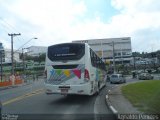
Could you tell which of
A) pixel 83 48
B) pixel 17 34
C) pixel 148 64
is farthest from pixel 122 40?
pixel 83 48

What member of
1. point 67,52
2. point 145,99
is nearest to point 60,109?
point 67,52

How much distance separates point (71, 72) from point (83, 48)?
60.7 inches

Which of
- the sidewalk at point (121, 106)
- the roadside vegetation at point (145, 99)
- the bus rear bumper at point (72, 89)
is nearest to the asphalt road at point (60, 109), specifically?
the sidewalk at point (121, 106)

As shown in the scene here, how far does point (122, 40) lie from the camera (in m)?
105

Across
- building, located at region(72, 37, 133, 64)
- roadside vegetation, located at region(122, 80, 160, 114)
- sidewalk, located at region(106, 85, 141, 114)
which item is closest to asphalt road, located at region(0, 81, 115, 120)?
sidewalk, located at region(106, 85, 141, 114)

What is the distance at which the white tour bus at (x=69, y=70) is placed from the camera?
17.7m

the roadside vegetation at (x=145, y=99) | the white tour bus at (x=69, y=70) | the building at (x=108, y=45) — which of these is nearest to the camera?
the roadside vegetation at (x=145, y=99)

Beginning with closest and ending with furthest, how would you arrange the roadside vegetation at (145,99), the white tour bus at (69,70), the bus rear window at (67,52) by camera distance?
the roadside vegetation at (145,99) < the white tour bus at (69,70) < the bus rear window at (67,52)

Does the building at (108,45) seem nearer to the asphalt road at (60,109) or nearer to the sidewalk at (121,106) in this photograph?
the asphalt road at (60,109)

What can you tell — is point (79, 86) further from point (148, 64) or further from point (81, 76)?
point (148, 64)

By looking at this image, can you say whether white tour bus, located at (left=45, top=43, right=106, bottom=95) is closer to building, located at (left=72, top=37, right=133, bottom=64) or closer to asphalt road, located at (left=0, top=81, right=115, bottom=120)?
asphalt road, located at (left=0, top=81, right=115, bottom=120)

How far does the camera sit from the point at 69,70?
58.8ft

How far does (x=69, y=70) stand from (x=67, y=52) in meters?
1.08

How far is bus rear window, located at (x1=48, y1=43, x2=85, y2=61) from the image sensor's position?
18062 millimetres
